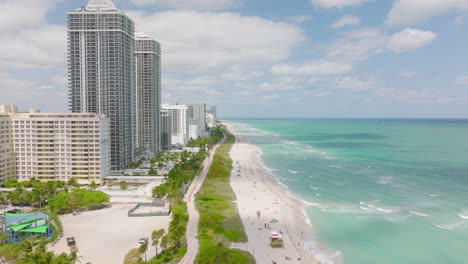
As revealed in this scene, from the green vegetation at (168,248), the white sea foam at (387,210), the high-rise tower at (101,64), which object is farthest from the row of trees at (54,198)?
the white sea foam at (387,210)

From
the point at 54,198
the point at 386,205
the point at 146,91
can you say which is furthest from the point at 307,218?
the point at 146,91

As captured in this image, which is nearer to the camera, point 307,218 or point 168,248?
point 168,248

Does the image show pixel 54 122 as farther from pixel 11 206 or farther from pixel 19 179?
pixel 11 206

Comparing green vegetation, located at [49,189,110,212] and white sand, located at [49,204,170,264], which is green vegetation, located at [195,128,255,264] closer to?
white sand, located at [49,204,170,264]

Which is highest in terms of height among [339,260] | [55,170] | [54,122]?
[54,122]

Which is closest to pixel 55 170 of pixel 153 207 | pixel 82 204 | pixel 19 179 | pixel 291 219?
pixel 19 179

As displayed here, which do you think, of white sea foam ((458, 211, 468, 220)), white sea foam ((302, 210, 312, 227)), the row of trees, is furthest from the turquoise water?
the row of trees

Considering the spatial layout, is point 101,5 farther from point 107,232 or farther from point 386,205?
point 386,205
